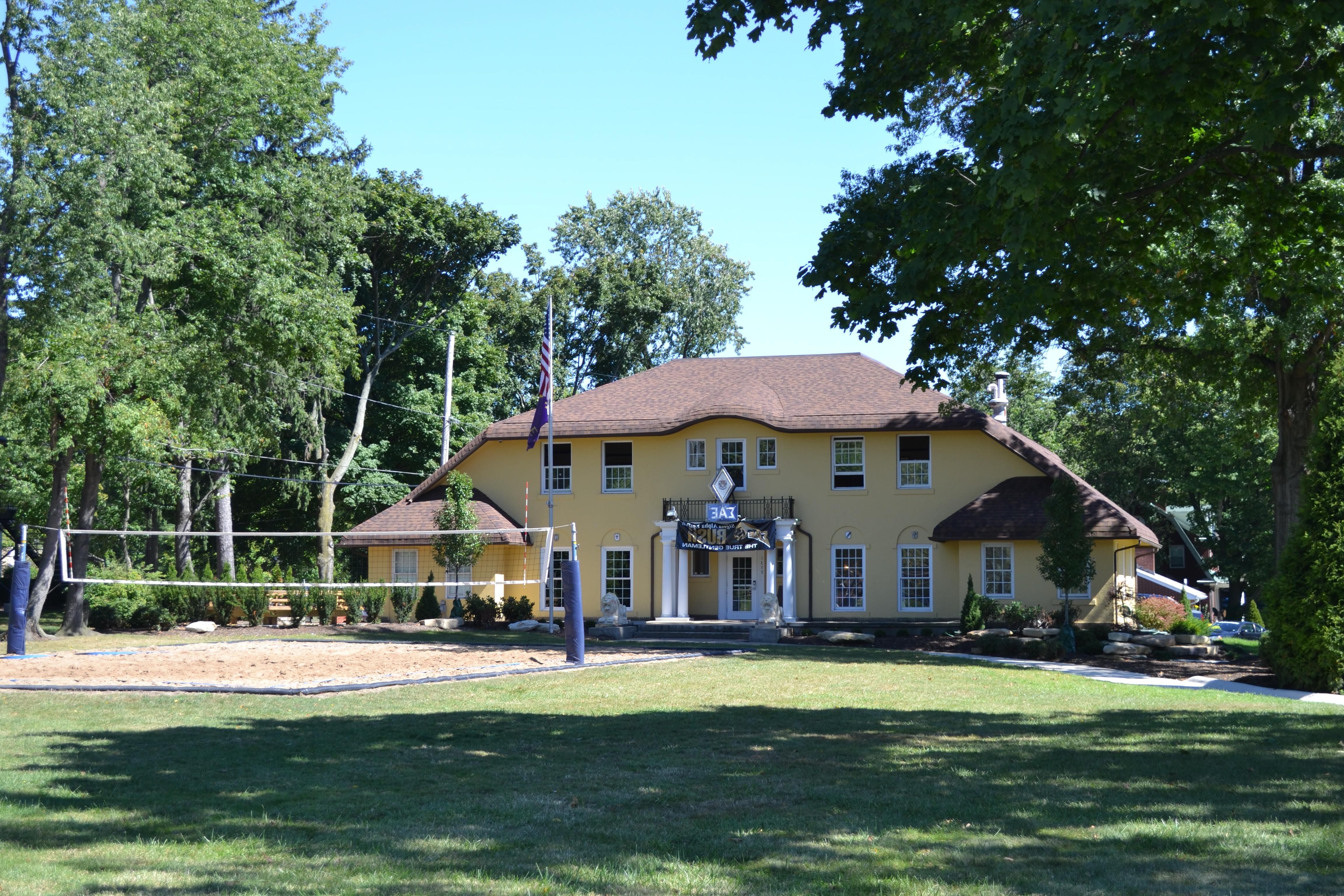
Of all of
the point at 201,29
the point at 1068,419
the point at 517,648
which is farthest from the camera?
the point at 1068,419

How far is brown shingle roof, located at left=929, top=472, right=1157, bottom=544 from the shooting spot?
2956cm

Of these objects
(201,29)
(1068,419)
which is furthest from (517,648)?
(1068,419)

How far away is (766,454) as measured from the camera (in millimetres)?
34219

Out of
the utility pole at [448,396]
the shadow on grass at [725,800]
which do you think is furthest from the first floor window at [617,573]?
the shadow on grass at [725,800]

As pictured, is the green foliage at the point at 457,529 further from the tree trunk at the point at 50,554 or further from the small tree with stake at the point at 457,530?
the tree trunk at the point at 50,554

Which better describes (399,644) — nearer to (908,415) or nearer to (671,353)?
(908,415)

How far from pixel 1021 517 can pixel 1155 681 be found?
12352 millimetres

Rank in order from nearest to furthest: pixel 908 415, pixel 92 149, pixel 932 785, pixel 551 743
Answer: pixel 932 785
pixel 551 743
pixel 92 149
pixel 908 415

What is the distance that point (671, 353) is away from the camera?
55.3 meters

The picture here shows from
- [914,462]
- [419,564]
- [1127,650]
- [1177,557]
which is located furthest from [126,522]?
[1177,557]

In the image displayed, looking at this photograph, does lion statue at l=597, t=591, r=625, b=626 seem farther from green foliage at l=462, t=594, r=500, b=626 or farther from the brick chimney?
the brick chimney

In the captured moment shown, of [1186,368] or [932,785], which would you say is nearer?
[932,785]

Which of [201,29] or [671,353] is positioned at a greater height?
[201,29]

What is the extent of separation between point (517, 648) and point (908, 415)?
14326mm
